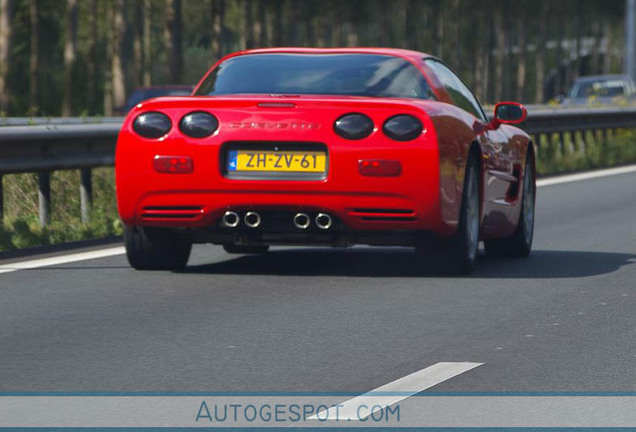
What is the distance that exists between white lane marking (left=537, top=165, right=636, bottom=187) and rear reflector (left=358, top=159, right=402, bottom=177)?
10.4 m

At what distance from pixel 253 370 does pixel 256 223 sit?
2866mm

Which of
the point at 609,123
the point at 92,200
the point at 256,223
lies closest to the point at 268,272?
the point at 256,223

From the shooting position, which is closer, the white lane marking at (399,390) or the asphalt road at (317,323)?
A: the white lane marking at (399,390)

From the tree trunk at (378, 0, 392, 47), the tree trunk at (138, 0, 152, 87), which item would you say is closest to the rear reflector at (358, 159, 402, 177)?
the tree trunk at (138, 0, 152, 87)

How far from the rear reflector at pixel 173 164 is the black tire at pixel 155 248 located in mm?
509

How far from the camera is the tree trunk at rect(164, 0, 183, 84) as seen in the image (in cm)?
4784

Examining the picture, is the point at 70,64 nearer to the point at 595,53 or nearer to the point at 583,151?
the point at 583,151

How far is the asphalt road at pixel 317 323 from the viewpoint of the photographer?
6250 mm

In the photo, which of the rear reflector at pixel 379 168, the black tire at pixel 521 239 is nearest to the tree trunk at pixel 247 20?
the black tire at pixel 521 239

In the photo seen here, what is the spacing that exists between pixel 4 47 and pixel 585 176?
2549cm

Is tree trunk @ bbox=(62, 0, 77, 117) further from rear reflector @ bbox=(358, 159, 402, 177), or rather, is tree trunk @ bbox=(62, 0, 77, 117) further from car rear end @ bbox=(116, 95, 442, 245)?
rear reflector @ bbox=(358, 159, 402, 177)

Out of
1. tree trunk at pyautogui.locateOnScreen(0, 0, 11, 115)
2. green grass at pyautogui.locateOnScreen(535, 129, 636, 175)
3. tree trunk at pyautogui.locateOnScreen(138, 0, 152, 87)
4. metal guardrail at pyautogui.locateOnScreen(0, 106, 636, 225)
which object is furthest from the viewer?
tree trunk at pyautogui.locateOnScreen(138, 0, 152, 87)

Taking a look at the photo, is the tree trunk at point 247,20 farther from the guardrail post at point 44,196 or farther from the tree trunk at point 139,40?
the guardrail post at point 44,196

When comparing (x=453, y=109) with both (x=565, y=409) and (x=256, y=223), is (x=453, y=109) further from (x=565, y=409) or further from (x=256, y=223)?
(x=565, y=409)
